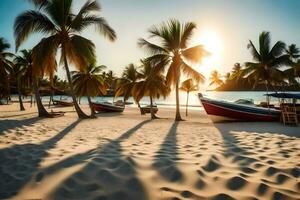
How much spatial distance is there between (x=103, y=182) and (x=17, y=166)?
1823mm

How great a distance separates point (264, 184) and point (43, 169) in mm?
3437

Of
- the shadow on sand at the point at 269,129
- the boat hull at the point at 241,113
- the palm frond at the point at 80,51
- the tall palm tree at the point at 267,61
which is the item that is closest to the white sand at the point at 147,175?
the shadow on sand at the point at 269,129

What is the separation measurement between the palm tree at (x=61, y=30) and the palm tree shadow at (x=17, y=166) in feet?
39.1

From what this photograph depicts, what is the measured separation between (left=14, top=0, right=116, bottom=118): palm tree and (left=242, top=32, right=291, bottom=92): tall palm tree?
14.8m

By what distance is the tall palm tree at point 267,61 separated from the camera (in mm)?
23703

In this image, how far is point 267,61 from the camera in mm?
24109

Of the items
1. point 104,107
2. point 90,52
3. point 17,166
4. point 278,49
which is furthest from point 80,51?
point 278,49

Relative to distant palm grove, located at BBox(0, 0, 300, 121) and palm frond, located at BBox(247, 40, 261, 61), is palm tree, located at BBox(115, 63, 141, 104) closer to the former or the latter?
distant palm grove, located at BBox(0, 0, 300, 121)

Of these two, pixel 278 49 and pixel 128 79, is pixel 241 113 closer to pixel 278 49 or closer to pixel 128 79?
pixel 278 49

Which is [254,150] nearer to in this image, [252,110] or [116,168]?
[116,168]

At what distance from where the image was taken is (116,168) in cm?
414

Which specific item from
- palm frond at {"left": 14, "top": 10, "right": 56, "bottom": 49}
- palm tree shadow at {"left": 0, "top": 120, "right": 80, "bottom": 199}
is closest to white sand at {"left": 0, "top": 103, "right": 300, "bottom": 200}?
palm tree shadow at {"left": 0, "top": 120, "right": 80, "bottom": 199}

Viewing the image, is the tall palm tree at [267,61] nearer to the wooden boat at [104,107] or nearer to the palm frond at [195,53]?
the palm frond at [195,53]

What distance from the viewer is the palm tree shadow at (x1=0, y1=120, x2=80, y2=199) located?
3473mm
